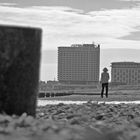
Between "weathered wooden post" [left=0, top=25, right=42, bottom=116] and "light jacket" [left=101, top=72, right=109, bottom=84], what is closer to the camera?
"weathered wooden post" [left=0, top=25, right=42, bottom=116]

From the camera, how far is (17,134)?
202 inches

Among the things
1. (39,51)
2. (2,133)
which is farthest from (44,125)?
(39,51)

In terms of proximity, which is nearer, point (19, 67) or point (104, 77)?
point (19, 67)

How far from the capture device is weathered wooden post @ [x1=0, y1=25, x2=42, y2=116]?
6961 millimetres

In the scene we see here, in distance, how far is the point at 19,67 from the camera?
7105 mm

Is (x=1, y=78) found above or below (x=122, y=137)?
above

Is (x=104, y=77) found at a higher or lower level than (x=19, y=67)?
higher

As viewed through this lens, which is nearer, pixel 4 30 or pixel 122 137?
pixel 122 137

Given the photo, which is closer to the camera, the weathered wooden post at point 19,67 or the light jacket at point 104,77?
the weathered wooden post at point 19,67

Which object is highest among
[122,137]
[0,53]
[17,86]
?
[0,53]

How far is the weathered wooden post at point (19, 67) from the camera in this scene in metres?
6.96

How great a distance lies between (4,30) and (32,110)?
1.30 m

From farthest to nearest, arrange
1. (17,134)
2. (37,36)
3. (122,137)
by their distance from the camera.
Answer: (37,36), (122,137), (17,134)

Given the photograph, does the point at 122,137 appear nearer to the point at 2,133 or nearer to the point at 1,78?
the point at 2,133
